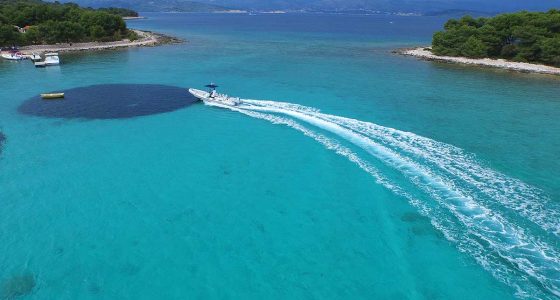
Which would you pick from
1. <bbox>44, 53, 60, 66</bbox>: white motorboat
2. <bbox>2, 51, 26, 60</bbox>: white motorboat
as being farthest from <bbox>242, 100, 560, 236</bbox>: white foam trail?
<bbox>2, 51, 26, 60</bbox>: white motorboat

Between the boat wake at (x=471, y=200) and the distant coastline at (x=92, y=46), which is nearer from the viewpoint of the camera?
the boat wake at (x=471, y=200)

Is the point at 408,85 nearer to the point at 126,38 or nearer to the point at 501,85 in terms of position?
the point at 501,85

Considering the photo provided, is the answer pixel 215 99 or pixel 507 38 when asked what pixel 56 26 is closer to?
pixel 215 99

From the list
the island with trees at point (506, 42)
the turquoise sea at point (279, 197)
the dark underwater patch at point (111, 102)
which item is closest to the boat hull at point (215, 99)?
the dark underwater patch at point (111, 102)

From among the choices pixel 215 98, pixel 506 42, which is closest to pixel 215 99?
pixel 215 98

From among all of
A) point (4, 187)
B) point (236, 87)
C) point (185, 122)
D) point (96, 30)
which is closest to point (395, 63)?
point (236, 87)

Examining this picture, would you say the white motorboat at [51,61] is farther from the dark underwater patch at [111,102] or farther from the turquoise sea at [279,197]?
the dark underwater patch at [111,102]

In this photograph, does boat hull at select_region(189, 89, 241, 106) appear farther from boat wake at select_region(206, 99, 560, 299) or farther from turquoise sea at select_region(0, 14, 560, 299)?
boat wake at select_region(206, 99, 560, 299)
